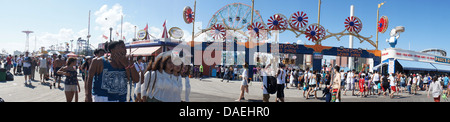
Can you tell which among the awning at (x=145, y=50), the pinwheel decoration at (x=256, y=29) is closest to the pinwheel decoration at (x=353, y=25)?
the pinwheel decoration at (x=256, y=29)

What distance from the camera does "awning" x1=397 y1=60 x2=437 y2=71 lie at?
1072 inches

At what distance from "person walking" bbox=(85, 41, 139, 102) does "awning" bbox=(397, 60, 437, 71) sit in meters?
31.7

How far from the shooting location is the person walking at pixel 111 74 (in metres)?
3.12

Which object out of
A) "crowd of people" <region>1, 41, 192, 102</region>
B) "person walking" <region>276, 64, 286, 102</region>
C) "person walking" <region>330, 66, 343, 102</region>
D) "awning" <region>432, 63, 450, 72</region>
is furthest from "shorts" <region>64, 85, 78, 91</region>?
"awning" <region>432, 63, 450, 72</region>

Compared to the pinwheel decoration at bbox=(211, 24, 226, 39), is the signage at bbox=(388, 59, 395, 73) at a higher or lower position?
lower

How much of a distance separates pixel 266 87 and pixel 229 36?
19.6 metres

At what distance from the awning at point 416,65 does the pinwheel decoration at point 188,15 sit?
24052 mm

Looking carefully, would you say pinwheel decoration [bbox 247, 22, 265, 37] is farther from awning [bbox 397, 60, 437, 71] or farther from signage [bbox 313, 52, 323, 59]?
awning [bbox 397, 60, 437, 71]

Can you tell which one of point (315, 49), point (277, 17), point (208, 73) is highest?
point (277, 17)

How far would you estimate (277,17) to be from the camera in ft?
77.7
